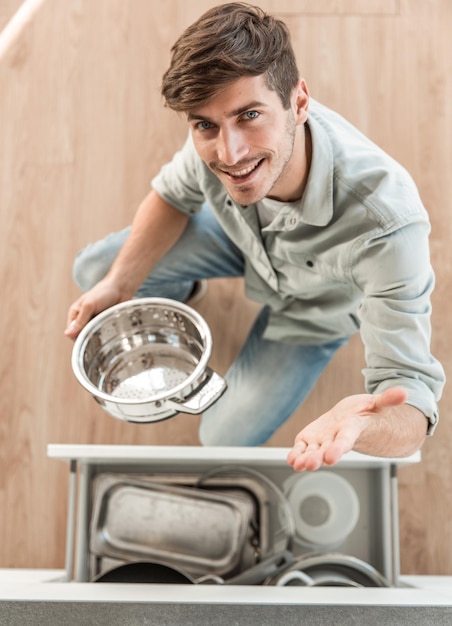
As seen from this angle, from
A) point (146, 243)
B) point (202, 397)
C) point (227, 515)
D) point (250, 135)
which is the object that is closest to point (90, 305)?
point (146, 243)

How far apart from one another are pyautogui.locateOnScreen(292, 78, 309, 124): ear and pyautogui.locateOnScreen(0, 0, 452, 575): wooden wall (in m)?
0.69

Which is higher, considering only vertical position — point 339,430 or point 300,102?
point 300,102

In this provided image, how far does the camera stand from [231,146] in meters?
0.91

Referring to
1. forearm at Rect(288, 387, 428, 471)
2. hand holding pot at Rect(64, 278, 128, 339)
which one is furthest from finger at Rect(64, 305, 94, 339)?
forearm at Rect(288, 387, 428, 471)

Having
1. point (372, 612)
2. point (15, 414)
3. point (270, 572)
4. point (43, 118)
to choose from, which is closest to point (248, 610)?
point (372, 612)

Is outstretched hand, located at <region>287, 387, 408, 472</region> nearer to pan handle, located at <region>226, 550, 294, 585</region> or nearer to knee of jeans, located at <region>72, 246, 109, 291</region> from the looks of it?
pan handle, located at <region>226, 550, 294, 585</region>

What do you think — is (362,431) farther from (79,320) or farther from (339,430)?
(79,320)

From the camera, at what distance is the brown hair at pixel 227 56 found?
870 mm

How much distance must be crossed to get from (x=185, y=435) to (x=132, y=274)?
477 mm

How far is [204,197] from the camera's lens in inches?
48.1

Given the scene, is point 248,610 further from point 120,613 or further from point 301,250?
point 301,250

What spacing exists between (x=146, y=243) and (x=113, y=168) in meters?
0.53

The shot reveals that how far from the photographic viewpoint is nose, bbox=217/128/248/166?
909mm

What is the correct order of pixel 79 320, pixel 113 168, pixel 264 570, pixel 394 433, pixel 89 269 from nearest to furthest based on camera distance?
pixel 394 433
pixel 79 320
pixel 264 570
pixel 89 269
pixel 113 168
